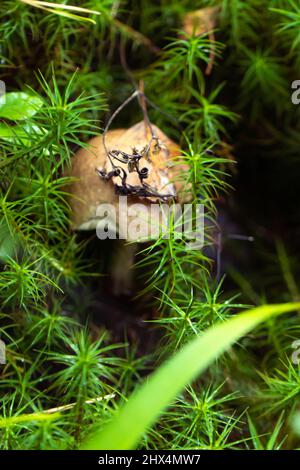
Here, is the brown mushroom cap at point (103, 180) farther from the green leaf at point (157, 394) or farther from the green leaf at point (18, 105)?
the green leaf at point (157, 394)

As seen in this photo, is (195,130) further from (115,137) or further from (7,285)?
(7,285)

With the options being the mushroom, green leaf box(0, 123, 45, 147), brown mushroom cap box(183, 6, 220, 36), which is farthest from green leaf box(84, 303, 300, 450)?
brown mushroom cap box(183, 6, 220, 36)

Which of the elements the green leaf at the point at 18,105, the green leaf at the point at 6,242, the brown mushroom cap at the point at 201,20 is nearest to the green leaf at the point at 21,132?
the green leaf at the point at 18,105

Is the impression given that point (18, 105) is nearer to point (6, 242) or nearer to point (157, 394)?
point (6, 242)

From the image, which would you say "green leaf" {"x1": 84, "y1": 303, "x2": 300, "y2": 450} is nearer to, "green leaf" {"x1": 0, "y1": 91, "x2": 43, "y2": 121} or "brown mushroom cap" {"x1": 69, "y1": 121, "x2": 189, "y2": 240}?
"brown mushroom cap" {"x1": 69, "y1": 121, "x2": 189, "y2": 240}

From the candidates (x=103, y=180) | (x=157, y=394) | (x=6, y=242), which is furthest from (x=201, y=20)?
(x=157, y=394)
